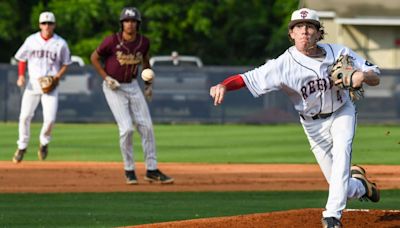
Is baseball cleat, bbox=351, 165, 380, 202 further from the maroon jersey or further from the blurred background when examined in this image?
the blurred background

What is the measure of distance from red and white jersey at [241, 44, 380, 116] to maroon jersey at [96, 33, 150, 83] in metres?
4.89

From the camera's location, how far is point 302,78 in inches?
347

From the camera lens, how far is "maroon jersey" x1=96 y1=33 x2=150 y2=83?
13625 millimetres

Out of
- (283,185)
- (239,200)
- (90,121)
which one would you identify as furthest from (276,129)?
(239,200)

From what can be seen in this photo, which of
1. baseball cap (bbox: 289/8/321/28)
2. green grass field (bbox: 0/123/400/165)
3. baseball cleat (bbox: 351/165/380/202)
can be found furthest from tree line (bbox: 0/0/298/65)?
baseball cap (bbox: 289/8/321/28)

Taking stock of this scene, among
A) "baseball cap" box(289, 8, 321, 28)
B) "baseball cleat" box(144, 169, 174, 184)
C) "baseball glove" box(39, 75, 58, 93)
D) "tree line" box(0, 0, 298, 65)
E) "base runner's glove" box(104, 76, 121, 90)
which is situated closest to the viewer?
"baseball cap" box(289, 8, 321, 28)

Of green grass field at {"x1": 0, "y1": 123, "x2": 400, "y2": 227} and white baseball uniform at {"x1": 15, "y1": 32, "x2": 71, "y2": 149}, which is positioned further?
white baseball uniform at {"x1": 15, "y1": 32, "x2": 71, "y2": 149}

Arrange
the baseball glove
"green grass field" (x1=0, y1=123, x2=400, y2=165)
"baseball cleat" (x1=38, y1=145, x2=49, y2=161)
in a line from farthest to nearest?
"green grass field" (x1=0, y1=123, x2=400, y2=165) → "baseball cleat" (x1=38, y1=145, x2=49, y2=161) → the baseball glove

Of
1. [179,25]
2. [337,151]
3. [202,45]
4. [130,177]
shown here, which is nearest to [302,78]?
[337,151]

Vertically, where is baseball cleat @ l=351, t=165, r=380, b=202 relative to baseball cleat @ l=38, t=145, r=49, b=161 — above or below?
above

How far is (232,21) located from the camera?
4253 centimetres

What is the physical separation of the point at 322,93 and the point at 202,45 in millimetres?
34256

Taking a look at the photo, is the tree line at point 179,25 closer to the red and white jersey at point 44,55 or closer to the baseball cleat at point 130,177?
the red and white jersey at point 44,55

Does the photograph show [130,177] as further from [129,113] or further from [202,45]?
[202,45]
